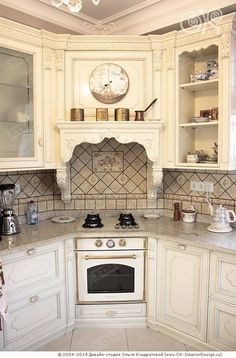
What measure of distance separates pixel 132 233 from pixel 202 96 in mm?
1264

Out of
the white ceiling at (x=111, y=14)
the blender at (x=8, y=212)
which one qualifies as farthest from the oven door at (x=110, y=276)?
the white ceiling at (x=111, y=14)

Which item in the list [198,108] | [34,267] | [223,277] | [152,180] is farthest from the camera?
[152,180]

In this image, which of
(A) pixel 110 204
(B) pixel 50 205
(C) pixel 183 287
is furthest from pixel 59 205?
(C) pixel 183 287

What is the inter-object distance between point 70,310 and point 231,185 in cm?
158

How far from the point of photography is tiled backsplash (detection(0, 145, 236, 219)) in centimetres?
261

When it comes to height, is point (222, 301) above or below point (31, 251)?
below

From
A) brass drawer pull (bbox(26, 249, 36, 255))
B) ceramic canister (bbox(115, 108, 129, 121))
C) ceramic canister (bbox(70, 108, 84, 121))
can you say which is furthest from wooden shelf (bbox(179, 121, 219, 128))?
brass drawer pull (bbox(26, 249, 36, 255))

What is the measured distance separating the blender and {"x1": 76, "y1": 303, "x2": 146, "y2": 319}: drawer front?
803 millimetres

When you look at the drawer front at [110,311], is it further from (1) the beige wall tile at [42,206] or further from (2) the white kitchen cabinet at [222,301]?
(1) the beige wall tile at [42,206]

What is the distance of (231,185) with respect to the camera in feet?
7.50

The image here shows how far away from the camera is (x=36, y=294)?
202cm

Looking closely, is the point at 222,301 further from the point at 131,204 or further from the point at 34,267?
the point at 34,267

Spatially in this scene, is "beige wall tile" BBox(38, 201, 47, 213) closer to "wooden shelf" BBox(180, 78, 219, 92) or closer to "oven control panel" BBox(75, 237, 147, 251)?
"oven control panel" BBox(75, 237, 147, 251)

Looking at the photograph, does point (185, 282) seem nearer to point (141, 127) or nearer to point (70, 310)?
point (70, 310)
